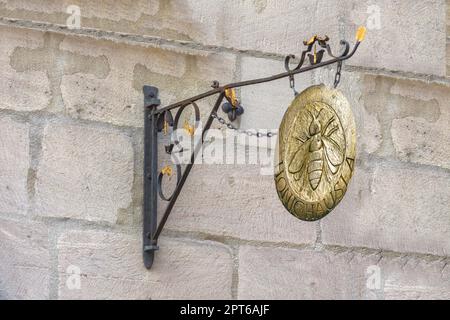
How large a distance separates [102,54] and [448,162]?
4.74 ft

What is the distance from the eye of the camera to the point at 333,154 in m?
3.25

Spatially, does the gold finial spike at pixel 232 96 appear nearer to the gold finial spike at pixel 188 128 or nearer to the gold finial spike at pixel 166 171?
the gold finial spike at pixel 188 128

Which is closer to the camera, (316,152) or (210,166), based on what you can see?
(316,152)

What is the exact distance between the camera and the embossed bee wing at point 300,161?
3330 millimetres

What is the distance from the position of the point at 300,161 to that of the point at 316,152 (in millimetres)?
61

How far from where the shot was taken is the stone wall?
375 centimetres

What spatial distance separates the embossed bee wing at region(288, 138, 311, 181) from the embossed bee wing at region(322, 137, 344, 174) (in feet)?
0.24

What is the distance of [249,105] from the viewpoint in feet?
13.3

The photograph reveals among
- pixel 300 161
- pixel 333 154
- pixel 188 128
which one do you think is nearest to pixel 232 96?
pixel 188 128

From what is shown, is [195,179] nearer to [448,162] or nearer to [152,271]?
[152,271]

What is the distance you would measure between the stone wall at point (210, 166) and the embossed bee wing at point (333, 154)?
2.59ft

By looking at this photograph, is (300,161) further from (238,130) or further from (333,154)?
(238,130)

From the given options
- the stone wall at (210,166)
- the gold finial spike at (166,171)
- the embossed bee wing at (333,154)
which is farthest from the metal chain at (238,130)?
the embossed bee wing at (333,154)

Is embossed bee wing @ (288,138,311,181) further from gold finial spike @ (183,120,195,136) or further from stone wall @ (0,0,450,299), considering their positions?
stone wall @ (0,0,450,299)
